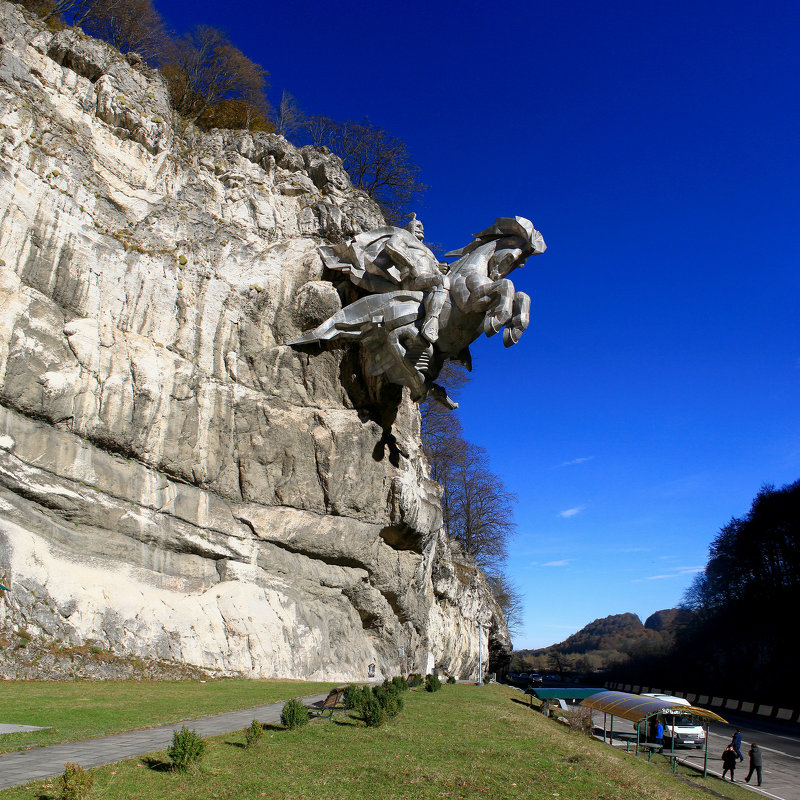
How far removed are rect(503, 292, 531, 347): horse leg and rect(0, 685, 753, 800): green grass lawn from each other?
1110cm

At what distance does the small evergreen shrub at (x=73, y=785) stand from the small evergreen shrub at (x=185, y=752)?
142cm

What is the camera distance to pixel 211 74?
29469mm

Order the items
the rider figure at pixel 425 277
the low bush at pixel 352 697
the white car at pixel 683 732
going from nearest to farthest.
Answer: the low bush at pixel 352 697 → the white car at pixel 683 732 → the rider figure at pixel 425 277

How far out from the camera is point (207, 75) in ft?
96.2

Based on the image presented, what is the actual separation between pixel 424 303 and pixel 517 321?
319 cm

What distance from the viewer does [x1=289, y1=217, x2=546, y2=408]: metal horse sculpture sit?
65.1 ft

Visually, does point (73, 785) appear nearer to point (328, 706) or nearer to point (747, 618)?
point (328, 706)

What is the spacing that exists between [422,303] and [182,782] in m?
16.3

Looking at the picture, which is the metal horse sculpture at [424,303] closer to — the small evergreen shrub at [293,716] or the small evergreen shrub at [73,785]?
the small evergreen shrub at [293,716]

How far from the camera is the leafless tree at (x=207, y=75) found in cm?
2848

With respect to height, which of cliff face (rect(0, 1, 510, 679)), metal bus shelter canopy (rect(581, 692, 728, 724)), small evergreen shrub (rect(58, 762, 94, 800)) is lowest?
metal bus shelter canopy (rect(581, 692, 728, 724))

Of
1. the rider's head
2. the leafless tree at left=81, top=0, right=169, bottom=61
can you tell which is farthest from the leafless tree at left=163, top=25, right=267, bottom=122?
the rider's head

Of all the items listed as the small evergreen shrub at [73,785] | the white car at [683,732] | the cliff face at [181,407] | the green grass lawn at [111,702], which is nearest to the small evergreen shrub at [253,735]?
the green grass lawn at [111,702]

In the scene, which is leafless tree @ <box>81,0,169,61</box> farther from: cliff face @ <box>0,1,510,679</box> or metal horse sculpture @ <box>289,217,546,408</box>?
metal horse sculpture @ <box>289,217,546,408</box>
